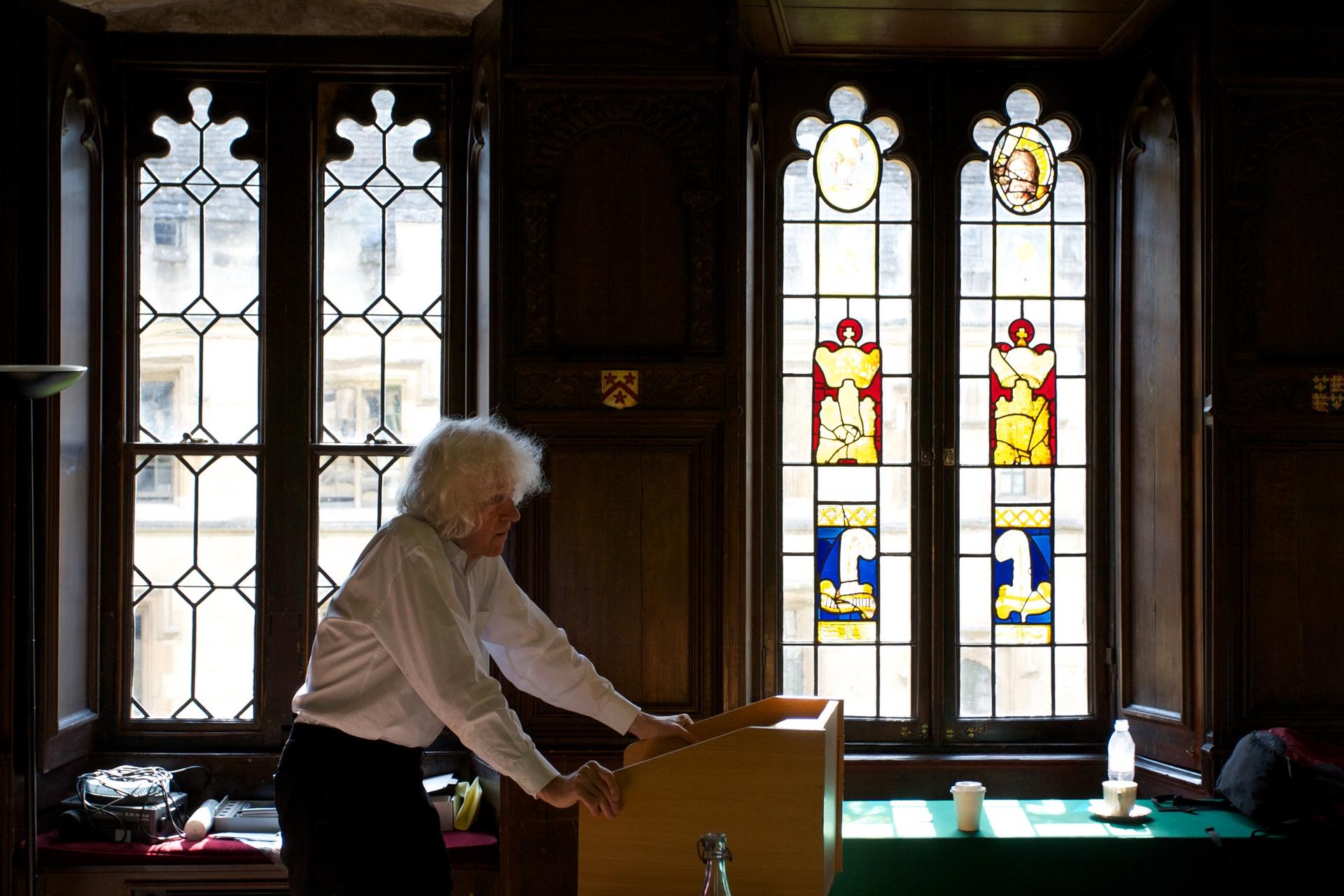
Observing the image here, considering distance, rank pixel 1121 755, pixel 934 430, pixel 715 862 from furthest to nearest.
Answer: pixel 934 430 → pixel 1121 755 → pixel 715 862

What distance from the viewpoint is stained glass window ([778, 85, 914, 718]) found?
381cm

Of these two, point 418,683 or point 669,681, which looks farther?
point 669,681

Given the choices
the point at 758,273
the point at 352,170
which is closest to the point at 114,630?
the point at 352,170

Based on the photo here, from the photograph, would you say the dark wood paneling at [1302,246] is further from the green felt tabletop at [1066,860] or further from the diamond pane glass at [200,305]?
the diamond pane glass at [200,305]

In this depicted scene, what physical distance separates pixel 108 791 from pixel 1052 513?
3147 millimetres

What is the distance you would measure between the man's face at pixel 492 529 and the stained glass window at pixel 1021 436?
2045 millimetres

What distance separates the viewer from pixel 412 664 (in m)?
1.98

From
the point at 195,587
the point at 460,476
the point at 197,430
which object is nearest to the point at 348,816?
the point at 460,476

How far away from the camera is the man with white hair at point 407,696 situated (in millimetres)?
1950

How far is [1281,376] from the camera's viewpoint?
134 inches

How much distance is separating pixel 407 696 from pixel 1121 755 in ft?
7.85

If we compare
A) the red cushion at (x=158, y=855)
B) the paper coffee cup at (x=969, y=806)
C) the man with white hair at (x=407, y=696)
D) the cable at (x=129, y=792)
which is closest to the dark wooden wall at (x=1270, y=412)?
the paper coffee cup at (x=969, y=806)

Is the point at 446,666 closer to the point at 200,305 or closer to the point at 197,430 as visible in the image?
the point at 197,430

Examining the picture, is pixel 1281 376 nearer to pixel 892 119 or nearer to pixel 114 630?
pixel 892 119
